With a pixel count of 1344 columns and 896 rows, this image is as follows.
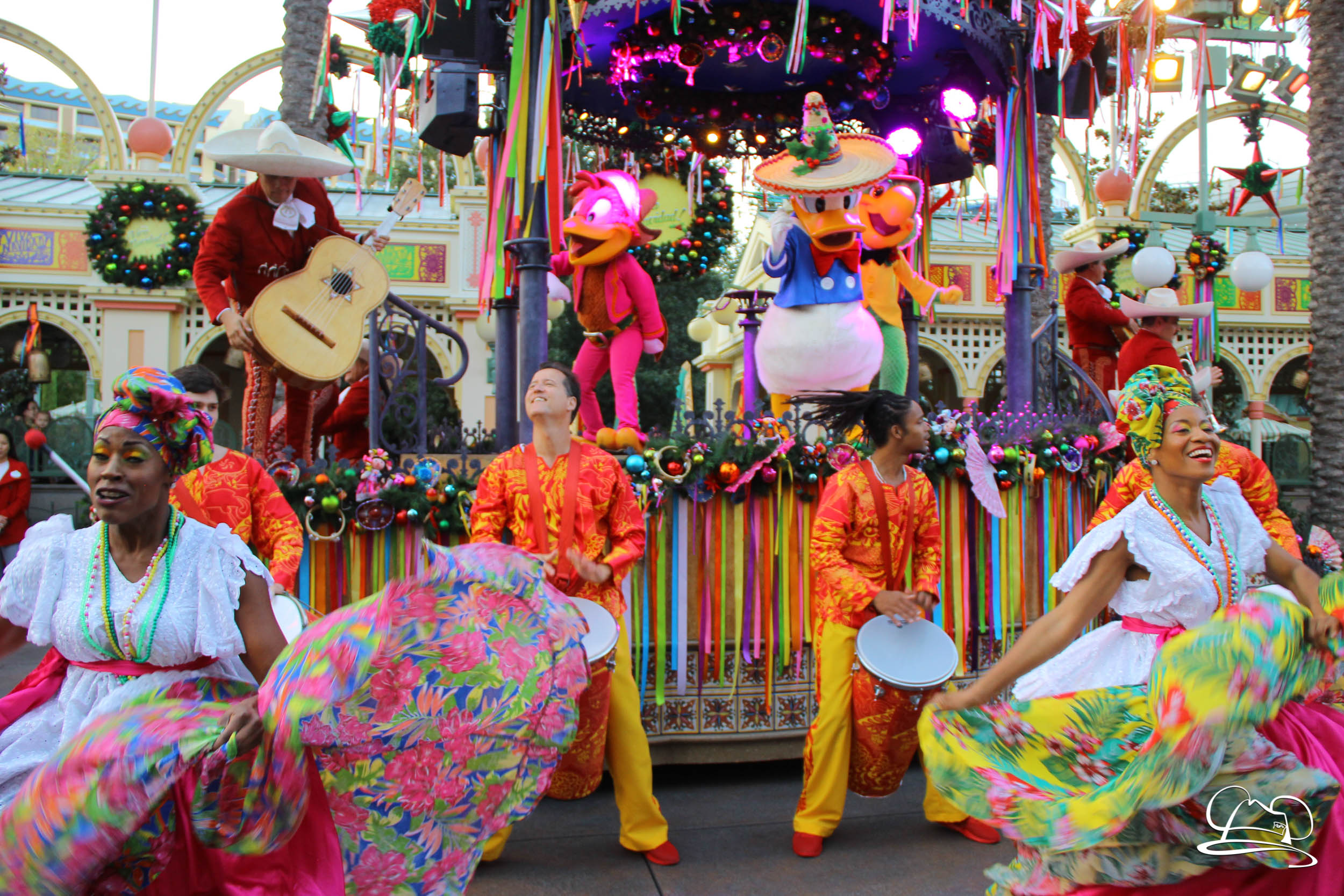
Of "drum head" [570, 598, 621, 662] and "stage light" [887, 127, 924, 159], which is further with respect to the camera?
"stage light" [887, 127, 924, 159]

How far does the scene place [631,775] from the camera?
3.90 m

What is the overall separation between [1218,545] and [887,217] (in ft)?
14.2

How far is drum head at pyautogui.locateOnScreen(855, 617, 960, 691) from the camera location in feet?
12.3

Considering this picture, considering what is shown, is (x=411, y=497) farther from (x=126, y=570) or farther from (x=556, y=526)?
(x=126, y=570)

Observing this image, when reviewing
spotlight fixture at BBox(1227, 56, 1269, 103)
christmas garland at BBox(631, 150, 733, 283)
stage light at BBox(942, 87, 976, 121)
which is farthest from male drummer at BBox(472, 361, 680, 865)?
spotlight fixture at BBox(1227, 56, 1269, 103)

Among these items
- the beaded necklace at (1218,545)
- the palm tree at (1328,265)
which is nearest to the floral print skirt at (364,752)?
the beaded necklace at (1218,545)

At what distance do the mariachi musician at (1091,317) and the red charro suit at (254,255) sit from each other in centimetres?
536

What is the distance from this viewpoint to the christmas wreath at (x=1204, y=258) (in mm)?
10891

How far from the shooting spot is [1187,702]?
2.04 m

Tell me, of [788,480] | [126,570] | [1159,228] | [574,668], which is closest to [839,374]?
[788,480]

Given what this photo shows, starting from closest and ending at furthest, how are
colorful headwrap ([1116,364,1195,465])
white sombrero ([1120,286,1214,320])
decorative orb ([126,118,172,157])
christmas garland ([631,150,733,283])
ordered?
1. colorful headwrap ([1116,364,1195,465])
2. white sombrero ([1120,286,1214,320])
3. christmas garland ([631,150,733,283])
4. decorative orb ([126,118,172,157])

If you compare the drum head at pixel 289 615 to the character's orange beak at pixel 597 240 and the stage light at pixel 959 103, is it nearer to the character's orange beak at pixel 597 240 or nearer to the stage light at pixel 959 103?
the character's orange beak at pixel 597 240

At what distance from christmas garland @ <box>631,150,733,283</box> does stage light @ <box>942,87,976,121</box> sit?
8.35ft

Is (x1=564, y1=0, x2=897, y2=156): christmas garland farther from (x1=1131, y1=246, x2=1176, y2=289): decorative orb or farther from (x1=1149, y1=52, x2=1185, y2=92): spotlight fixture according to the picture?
(x1=1149, y1=52, x2=1185, y2=92): spotlight fixture
